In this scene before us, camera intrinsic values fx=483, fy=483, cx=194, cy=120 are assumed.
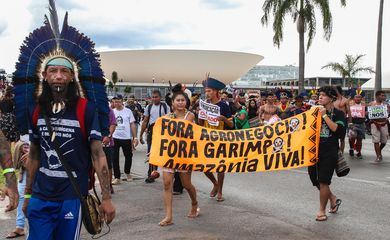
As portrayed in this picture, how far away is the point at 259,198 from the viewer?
738 cm

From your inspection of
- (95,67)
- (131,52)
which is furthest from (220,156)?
(131,52)

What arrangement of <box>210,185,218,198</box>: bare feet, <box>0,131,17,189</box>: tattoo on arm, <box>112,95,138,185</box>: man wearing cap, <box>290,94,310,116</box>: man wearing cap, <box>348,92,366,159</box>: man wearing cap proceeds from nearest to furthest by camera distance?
1. <box>0,131,17,189</box>: tattoo on arm
2. <box>210,185,218,198</box>: bare feet
3. <box>112,95,138,185</box>: man wearing cap
4. <box>290,94,310,116</box>: man wearing cap
5. <box>348,92,366,159</box>: man wearing cap

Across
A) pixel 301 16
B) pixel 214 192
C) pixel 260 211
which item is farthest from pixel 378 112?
pixel 301 16

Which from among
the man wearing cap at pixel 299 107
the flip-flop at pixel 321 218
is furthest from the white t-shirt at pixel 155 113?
the man wearing cap at pixel 299 107

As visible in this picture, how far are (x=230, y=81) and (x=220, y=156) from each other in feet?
306

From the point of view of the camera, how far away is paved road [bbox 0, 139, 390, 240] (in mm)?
5418

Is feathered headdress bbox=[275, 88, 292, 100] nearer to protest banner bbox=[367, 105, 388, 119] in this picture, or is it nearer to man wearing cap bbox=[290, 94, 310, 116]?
man wearing cap bbox=[290, 94, 310, 116]

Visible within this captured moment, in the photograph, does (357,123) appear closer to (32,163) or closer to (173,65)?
(32,163)

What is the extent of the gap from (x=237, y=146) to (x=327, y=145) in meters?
1.17

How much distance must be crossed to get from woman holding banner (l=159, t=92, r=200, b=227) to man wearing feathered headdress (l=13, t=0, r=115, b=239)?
2569 mm

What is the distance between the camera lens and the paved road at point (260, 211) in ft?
17.8

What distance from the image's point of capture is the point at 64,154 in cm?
318

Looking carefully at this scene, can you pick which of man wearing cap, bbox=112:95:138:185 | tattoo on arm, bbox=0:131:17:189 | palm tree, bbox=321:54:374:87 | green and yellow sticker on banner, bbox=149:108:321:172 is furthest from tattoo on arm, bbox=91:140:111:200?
palm tree, bbox=321:54:374:87

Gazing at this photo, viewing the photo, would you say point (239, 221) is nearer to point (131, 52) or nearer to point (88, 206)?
point (88, 206)
